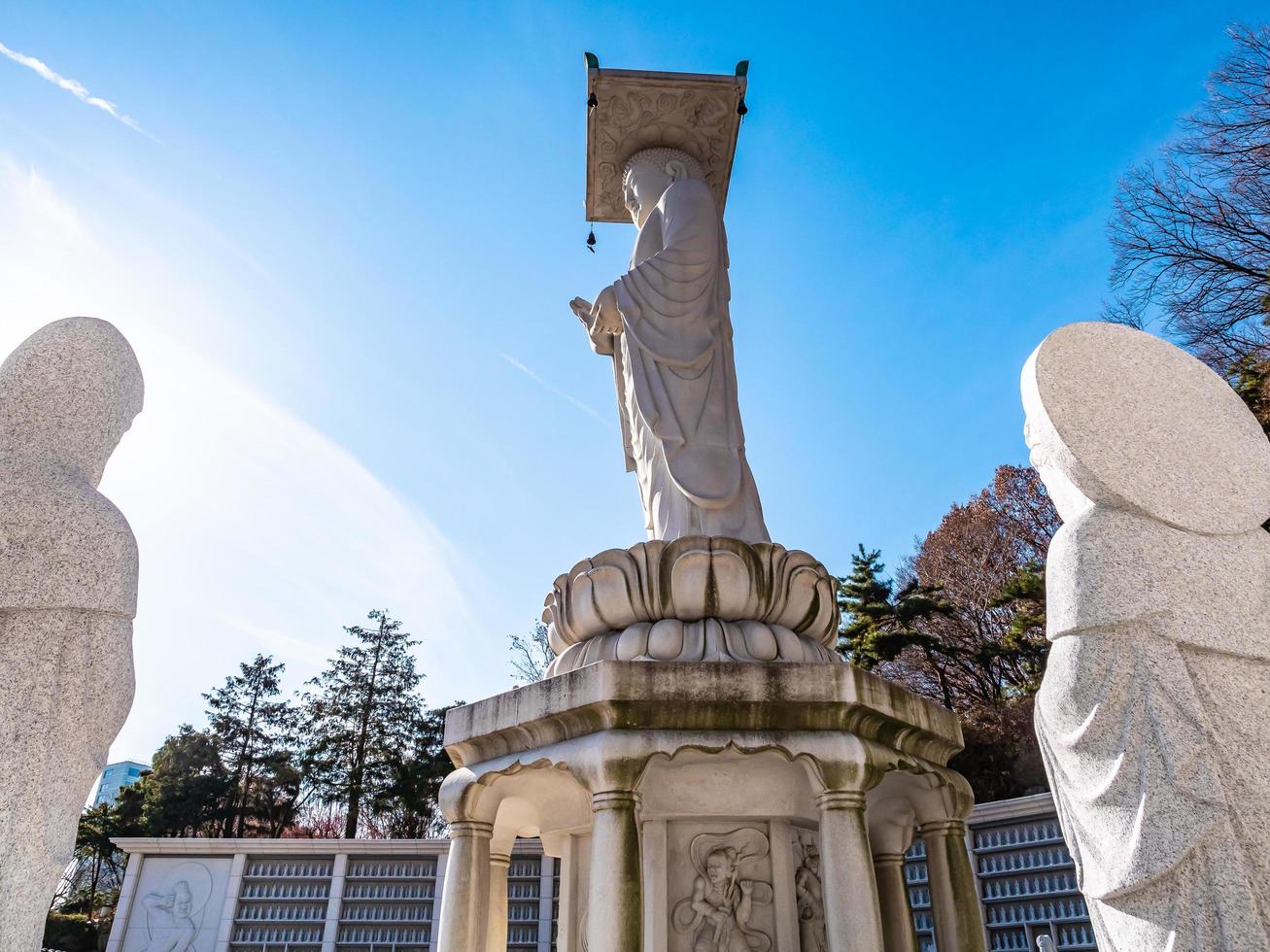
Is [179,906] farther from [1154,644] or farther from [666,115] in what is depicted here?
[1154,644]

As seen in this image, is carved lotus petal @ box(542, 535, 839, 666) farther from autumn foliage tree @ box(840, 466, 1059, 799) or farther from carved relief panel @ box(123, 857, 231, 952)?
autumn foliage tree @ box(840, 466, 1059, 799)

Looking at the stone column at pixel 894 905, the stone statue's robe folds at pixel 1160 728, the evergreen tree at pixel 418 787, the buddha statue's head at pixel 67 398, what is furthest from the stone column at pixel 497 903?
the evergreen tree at pixel 418 787

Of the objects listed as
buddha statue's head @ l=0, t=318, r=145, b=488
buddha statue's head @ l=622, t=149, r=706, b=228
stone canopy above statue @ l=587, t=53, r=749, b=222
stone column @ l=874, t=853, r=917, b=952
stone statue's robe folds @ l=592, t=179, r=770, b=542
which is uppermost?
stone canopy above statue @ l=587, t=53, r=749, b=222

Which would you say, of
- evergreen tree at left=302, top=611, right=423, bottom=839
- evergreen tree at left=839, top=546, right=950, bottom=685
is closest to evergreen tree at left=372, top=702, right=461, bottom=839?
evergreen tree at left=302, top=611, right=423, bottom=839

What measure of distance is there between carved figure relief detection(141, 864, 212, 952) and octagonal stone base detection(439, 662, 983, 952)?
27.6 ft

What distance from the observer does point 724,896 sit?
4.28m

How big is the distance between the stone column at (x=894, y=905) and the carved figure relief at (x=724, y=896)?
96cm

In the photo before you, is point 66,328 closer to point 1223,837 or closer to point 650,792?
point 650,792

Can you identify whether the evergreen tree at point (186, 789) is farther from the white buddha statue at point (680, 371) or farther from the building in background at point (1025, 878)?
the white buddha statue at point (680, 371)

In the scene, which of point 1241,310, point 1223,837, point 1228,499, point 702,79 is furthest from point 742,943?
point 1241,310

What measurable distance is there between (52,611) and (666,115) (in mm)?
7576

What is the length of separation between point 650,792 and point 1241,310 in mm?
12662

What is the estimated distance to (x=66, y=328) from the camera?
3223mm

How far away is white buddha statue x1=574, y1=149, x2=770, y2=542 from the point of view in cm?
579
